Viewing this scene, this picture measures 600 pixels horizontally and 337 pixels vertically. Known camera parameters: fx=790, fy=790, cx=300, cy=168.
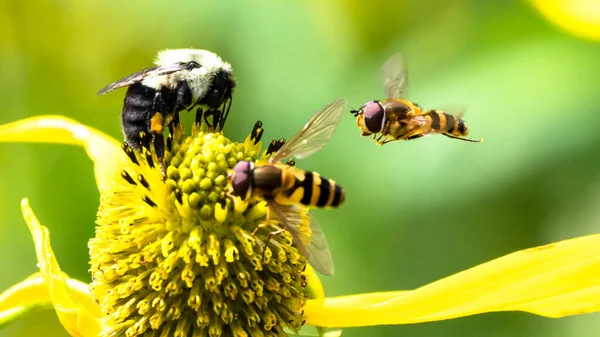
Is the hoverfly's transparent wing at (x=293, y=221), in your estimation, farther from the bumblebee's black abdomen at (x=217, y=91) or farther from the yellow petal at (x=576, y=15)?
the yellow petal at (x=576, y=15)

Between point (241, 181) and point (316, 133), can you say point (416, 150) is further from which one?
point (241, 181)

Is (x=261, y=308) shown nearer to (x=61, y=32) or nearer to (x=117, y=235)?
(x=117, y=235)

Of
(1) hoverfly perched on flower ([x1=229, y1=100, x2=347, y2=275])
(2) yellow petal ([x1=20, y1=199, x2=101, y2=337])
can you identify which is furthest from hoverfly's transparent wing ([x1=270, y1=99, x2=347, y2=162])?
(2) yellow petal ([x1=20, y1=199, x2=101, y2=337])

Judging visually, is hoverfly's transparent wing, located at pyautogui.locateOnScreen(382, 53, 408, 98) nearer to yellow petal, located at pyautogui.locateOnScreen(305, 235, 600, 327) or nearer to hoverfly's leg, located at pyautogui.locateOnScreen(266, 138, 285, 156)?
hoverfly's leg, located at pyautogui.locateOnScreen(266, 138, 285, 156)

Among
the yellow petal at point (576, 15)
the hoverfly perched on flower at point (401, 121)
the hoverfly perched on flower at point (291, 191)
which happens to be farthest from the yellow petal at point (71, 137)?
the yellow petal at point (576, 15)

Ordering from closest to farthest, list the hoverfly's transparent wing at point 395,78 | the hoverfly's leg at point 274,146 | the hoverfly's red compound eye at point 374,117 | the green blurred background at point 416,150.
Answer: the hoverfly's leg at point 274,146, the hoverfly's red compound eye at point 374,117, the hoverfly's transparent wing at point 395,78, the green blurred background at point 416,150

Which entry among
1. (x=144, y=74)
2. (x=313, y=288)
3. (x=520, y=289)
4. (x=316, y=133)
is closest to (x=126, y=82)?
(x=144, y=74)
